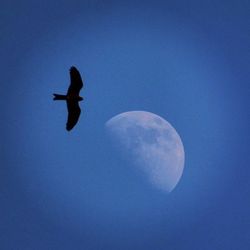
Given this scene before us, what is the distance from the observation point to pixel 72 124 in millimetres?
25578

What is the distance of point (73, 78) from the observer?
2450 centimetres

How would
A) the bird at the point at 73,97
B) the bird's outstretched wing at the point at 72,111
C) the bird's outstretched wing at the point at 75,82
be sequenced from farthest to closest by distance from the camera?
the bird's outstretched wing at the point at 72,111 → the bird at the point at 73,97 → the bird's outstretched wing at the point at 75,82

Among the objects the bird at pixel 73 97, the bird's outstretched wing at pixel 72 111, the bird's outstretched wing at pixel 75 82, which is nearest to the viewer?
the bird's outstretched wing at pixel 75 82

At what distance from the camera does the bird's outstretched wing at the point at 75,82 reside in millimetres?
24172

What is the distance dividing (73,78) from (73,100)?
1285 mm

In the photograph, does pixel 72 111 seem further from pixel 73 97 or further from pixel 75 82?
pixel 75 82

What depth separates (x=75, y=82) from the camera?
2470 cm

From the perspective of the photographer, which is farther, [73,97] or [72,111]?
[72,111]

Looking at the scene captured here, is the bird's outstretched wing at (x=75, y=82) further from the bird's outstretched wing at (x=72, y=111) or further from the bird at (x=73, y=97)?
the bird's outstretched wing at (x=72, y=111)

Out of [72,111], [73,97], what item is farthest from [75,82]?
[72,111]

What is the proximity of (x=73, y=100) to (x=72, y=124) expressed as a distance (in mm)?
1067

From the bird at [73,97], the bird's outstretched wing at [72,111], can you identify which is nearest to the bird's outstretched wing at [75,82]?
the bird at [73,97]

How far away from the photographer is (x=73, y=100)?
1001 inches

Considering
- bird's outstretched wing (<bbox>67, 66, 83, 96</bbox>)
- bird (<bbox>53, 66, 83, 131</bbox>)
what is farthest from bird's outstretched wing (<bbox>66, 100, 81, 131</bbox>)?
bird's outstretched wing (<bbox>67, 66, 83, 96</bbox>)
